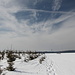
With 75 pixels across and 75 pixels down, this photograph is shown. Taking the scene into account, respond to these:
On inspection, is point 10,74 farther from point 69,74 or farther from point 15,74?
point 69,74

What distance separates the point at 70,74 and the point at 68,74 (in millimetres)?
147

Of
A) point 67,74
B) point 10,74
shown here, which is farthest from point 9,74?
point 67,74

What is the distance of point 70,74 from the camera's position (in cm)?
855

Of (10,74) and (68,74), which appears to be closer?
(10,74)

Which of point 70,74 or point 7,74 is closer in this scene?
point 7,74

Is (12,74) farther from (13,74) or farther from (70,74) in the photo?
(70,74)

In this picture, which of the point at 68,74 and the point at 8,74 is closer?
the point at 8,74

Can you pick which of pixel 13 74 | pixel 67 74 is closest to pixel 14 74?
pixel 13 74

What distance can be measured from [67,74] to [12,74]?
151 inches

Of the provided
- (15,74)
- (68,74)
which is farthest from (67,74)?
(15,74)

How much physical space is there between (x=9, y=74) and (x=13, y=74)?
242 mm

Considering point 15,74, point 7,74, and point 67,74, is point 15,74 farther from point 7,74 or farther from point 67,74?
point 67,74

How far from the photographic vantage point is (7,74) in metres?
7.04

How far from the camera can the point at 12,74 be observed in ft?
23.3
